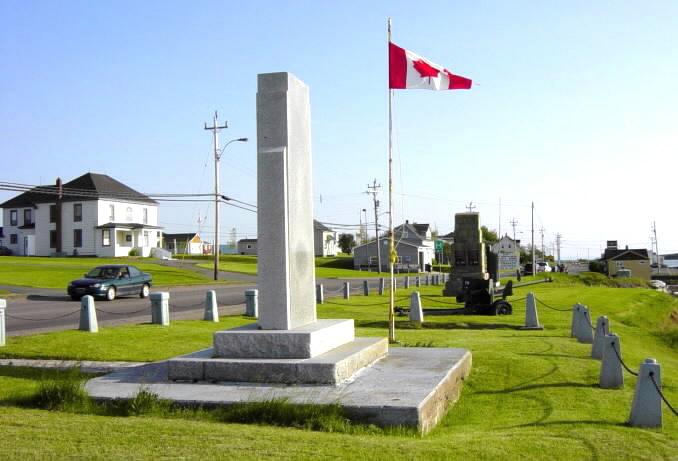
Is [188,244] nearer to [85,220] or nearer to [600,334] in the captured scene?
[85,220]

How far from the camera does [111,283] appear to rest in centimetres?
2984

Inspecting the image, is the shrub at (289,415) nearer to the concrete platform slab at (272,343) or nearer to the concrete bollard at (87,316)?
the concrete platform slab at (272,343)

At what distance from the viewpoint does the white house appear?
228 feet

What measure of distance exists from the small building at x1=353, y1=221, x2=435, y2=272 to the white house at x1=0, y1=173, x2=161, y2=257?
2693 cm

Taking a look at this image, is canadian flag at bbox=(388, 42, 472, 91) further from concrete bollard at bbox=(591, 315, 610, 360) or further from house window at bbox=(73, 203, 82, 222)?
house window at bbox=(73, 203, 82, 222)

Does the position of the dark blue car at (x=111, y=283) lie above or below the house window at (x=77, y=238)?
below

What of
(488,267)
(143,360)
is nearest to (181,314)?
(143,360)

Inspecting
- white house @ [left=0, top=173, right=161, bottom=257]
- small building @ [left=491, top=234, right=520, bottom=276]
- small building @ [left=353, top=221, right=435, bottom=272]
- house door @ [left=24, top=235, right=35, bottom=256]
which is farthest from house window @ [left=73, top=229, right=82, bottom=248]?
small building @ [left=491, top=234, right=520, bottom=276]

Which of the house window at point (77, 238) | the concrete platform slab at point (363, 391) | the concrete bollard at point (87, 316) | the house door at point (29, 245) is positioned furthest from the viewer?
the house door at point (29, 245)

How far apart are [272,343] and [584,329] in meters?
9.37

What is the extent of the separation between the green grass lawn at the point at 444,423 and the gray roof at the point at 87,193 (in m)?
57.4

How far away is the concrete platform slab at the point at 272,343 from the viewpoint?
902cm

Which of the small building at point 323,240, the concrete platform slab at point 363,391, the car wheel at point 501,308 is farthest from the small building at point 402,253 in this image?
the concrete platform slab at point 363,391

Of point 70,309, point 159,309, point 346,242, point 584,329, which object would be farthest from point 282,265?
point 346,242
